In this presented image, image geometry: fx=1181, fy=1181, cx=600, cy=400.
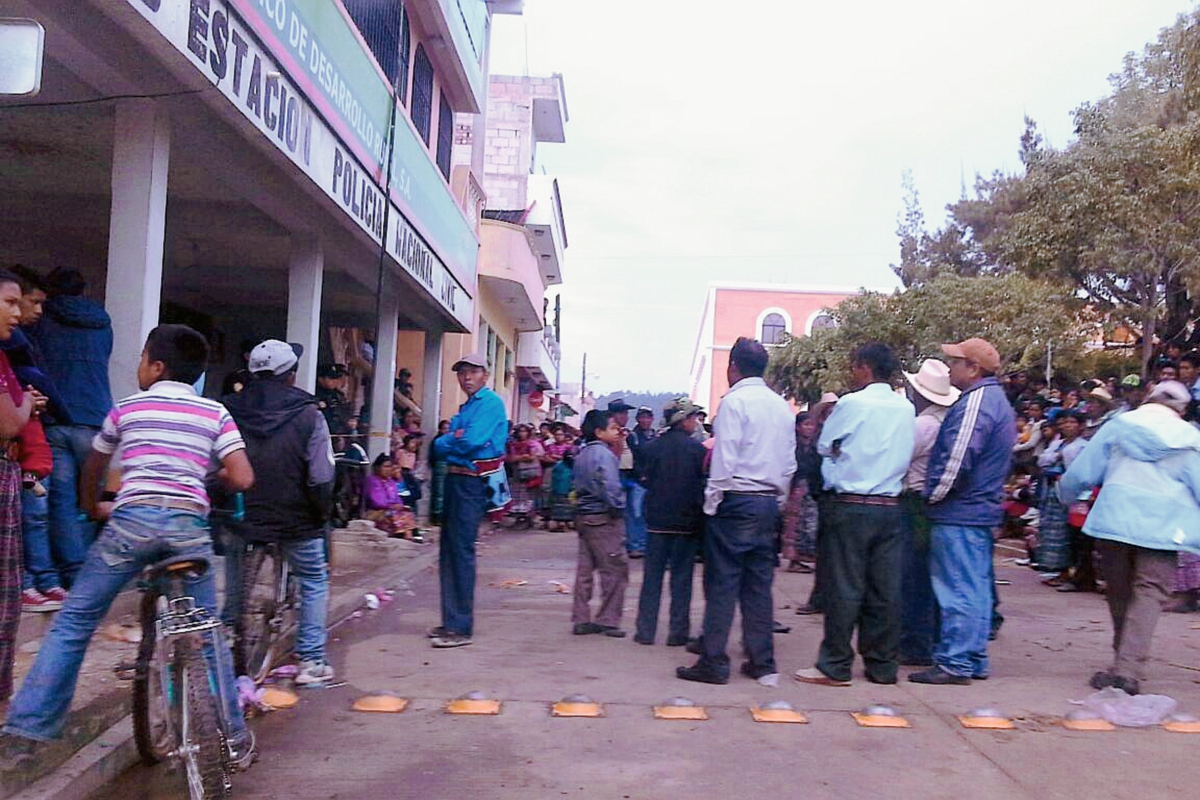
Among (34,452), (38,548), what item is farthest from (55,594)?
(34,452)

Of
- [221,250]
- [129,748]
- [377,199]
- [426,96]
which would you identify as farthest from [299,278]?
[129,748]

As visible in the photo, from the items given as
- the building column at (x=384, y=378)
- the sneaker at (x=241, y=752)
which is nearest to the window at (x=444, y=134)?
the building column at (x=384, y=378)

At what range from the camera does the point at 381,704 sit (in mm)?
5707

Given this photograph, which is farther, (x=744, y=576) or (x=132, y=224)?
(x=132, y=224)

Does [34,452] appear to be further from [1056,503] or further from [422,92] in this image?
[422,92]

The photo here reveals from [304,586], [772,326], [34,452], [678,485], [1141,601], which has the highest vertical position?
[772,326]

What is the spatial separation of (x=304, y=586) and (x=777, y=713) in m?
2.40

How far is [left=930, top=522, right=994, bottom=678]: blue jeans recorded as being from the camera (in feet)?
21.1

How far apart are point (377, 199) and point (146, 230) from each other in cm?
415

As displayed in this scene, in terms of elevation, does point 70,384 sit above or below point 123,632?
above

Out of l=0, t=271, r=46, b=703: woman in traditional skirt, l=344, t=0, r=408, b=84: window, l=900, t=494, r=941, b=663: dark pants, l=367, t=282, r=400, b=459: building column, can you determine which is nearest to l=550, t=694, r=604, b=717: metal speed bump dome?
l=900, t=494, r=941, b=663: dark pants

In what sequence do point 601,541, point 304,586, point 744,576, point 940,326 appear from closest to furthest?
point 304,586 < point 744,576 < point 601,541 < point 940,326

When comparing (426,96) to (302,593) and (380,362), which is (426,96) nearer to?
(380,362)

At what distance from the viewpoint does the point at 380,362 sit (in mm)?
15750
